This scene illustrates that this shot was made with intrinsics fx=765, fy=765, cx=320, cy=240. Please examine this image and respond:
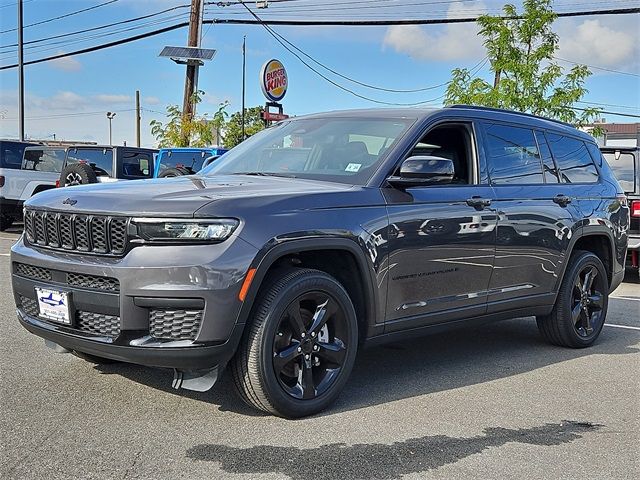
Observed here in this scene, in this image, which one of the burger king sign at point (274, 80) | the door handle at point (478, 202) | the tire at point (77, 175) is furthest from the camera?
the burger king sign at point (274, 80)

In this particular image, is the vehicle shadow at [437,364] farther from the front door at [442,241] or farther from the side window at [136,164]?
the side window at [136,164]

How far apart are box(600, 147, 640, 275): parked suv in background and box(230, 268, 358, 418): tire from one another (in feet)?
23.3

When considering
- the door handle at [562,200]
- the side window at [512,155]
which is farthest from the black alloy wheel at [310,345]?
the door handle at [562,200]

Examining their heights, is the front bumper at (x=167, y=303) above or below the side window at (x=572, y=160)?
below

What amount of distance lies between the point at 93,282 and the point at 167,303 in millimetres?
463

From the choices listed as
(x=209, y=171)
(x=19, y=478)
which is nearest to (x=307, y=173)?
(x=209, y=171)

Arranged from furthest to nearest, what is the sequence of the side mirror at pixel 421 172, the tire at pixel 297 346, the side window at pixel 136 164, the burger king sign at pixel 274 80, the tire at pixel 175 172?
1. the burger king sign at pixel 274 80
2. the side window at pixel 136 164
3. the tire at pixel 175 172
4. the side mirror at pixel 421 172
5. the tire at pixel 297 346

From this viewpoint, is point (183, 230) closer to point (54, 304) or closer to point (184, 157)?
point (54, 304)

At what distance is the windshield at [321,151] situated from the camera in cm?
495

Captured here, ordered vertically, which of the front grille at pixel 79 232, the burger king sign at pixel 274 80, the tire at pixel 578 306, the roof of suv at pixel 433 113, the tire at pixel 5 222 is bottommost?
the tire at pixel 5 222

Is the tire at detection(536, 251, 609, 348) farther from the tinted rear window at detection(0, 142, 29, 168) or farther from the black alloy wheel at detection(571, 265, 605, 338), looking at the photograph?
the tinted rear window at detection(0, 142, 29, 168)

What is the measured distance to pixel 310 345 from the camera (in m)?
4.32

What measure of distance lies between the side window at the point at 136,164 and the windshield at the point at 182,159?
0.91 metres

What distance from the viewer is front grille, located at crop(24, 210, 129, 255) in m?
3.96
